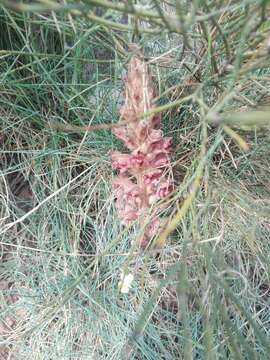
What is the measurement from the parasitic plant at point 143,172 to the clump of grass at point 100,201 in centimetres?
3

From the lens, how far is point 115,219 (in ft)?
3.15

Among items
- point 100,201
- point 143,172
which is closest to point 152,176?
point 143,172

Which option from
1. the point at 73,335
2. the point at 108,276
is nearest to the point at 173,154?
the point at 108,276

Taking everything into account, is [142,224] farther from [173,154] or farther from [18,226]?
[18,226]

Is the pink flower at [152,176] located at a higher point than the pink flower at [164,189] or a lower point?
higher

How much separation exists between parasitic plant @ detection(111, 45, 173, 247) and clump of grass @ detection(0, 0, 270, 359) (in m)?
0.03

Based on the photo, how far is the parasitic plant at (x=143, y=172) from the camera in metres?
0.85

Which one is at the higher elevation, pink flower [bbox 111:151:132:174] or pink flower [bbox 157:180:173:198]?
pink flower [bbox 111:151:132:174]

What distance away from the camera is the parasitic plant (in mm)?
854

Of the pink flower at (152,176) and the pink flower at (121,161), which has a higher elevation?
the pink flower at (121,161)

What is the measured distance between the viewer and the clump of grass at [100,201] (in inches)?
34.9

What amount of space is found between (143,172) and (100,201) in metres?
0.15

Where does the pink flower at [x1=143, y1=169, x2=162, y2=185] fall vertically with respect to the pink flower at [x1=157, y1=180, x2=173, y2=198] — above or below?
above

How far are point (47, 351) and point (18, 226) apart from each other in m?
0.25
